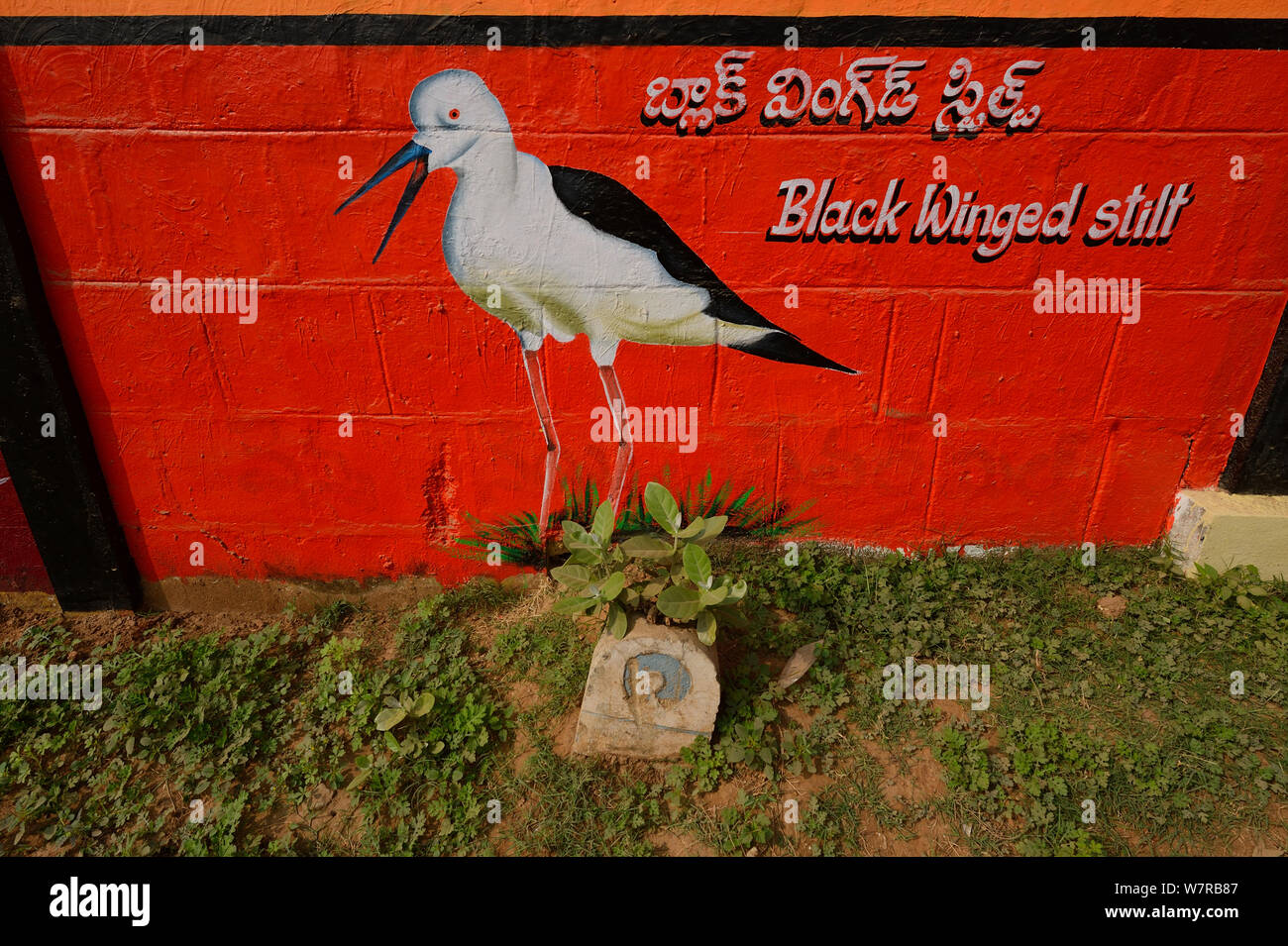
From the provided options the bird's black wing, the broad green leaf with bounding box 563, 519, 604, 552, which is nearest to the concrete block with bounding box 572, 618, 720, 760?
the broad green leaf with bounding box 563, 519, 604, 552

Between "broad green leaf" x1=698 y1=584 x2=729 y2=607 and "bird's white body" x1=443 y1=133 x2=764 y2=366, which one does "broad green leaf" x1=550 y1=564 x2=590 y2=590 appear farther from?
"bird's white body" x1=443 y1=133 x2=764 y2=366

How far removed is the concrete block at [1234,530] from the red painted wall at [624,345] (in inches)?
4.6

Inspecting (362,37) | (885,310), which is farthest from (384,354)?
(885,310)

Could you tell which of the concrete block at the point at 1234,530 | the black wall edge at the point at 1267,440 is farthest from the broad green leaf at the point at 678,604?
the black wall edge at the point at 1267,440

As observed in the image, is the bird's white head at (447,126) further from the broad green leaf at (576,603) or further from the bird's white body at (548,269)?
the broad green leaf at (576,603)

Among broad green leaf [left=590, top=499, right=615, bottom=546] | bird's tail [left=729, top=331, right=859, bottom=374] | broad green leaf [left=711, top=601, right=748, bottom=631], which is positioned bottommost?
broad green leaf [left=711, top=601, right=748, bottom=631]

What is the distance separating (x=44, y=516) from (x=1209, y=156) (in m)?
5.08

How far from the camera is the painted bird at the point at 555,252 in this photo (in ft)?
9.06

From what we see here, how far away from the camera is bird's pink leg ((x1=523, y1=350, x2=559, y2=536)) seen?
3.12 metres

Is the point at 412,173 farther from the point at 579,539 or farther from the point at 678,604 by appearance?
the point at 678,604

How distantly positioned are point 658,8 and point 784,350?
1.34 meters

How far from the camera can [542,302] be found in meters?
3.02

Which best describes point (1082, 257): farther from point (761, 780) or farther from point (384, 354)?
point (384, 354)

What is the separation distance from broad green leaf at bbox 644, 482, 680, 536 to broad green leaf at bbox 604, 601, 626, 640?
0.36 meters
